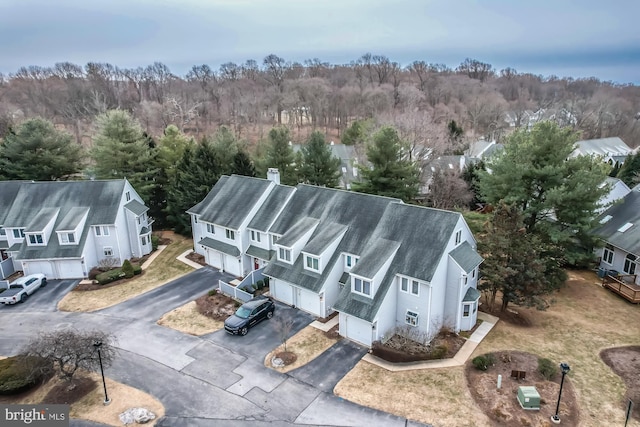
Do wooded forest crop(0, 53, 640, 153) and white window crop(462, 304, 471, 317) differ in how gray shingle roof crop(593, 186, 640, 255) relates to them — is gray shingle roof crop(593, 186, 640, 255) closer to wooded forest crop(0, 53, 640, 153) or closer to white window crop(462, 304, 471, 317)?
white window crop(462, 304, 471, 317)

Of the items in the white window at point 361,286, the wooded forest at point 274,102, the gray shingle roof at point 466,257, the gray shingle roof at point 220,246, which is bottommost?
the gray shingle roof at point 220,246

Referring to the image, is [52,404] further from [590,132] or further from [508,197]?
[590,132]

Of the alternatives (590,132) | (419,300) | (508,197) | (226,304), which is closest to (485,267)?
(419,300)

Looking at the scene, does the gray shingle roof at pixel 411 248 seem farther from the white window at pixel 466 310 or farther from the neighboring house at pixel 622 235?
the neighboring house at pixel 622 235

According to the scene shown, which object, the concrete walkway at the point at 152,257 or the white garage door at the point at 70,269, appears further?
the concrete walkway at the point at 152,257

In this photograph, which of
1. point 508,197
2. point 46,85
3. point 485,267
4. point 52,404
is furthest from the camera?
point 46,85

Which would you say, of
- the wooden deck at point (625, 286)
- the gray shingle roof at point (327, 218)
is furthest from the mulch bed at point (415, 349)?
the wooden deck at point (625, 286)

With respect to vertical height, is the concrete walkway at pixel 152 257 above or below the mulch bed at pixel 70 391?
above
